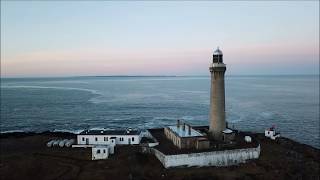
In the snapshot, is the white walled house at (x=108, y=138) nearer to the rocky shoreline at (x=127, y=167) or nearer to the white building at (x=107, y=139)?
the white building at (x=107, y=139)

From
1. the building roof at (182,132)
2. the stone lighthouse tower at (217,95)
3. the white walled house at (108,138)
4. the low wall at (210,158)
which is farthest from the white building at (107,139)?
the stone lighthouse tower at (217,95)

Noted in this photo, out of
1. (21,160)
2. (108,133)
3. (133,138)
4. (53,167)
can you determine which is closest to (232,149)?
(133,138)

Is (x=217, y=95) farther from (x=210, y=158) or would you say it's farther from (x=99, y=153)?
(x=99, y=153)

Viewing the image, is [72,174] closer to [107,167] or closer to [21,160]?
[107,167]

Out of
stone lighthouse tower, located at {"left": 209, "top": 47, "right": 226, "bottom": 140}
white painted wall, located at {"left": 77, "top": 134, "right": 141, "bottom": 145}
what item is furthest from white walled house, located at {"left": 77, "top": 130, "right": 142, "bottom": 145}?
stone lighthouse tower, located at {"left": 209, "top": 47, "right": 226, "bottom": 140}

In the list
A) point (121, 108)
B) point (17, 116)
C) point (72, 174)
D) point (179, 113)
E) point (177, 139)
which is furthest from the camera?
point (121, 108)
